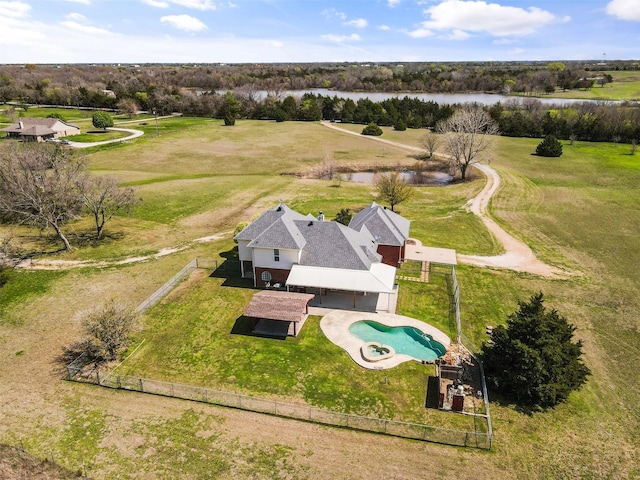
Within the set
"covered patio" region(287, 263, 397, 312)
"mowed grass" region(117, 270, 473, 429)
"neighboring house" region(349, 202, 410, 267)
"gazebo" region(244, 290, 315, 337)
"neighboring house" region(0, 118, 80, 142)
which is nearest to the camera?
"mowed grass" region(117, 270, 473, 429)

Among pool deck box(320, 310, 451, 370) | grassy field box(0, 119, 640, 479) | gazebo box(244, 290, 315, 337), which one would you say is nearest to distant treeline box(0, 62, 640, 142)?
grassy field box(0, 119, 640, 479)

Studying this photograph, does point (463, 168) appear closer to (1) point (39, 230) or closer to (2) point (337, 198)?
(2) point (337, 198)

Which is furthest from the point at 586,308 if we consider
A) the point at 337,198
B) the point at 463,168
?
the point at 463,168

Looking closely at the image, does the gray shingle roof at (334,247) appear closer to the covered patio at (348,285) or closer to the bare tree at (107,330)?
the covered patio at (348,285)

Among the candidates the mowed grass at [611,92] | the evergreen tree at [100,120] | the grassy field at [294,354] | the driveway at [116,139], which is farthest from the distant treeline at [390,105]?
the grassy field at [294,354]

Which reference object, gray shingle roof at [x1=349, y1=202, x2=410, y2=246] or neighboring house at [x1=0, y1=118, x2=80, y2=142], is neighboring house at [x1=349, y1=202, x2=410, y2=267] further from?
neighboring house at [x1=0, y1=118, x2=80, y2=142]

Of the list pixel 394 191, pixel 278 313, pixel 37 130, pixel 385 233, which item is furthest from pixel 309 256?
pixel 37 130
